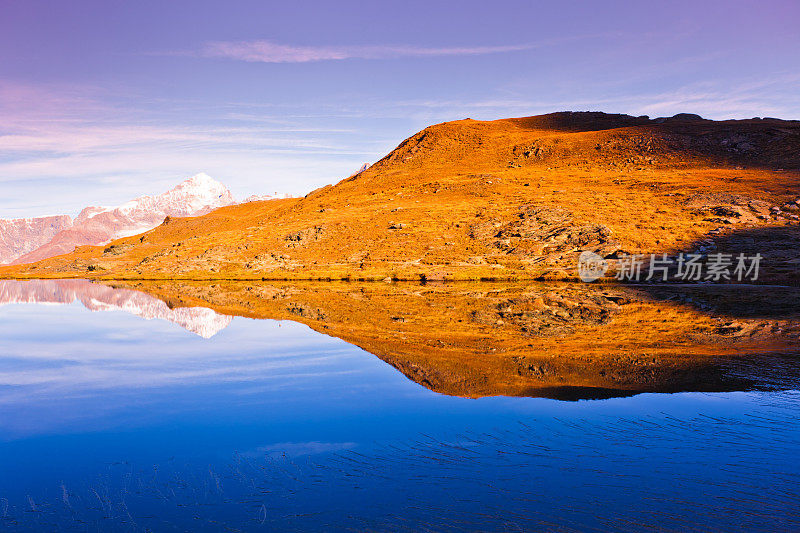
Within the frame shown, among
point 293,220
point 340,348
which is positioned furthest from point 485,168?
point 340,348

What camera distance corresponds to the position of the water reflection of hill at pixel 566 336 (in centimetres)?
1694

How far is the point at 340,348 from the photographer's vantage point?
23.5 meters

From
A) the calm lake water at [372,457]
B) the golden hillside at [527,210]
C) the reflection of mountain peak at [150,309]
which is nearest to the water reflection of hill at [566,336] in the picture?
the calm lake water at [372,457]

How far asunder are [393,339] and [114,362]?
11.4 meters

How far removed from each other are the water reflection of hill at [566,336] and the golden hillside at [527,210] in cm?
2459

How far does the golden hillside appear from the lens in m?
71.3

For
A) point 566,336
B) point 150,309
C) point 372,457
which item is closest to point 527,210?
point 150,309

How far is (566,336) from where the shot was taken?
25.3m

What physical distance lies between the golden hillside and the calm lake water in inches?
2017

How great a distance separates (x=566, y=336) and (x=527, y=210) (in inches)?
2445

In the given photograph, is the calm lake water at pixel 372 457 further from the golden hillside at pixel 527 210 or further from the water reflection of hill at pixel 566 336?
the golden hillside at pixel 527 210

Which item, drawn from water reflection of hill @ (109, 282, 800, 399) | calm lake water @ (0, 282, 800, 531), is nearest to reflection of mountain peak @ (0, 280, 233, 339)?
water reflection of hill @ (109, 282, 800, 399)

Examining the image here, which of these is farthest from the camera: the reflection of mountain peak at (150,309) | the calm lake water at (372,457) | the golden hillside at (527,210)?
the golden hillside at (527,210)

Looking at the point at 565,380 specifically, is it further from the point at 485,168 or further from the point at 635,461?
the point at 485,168
